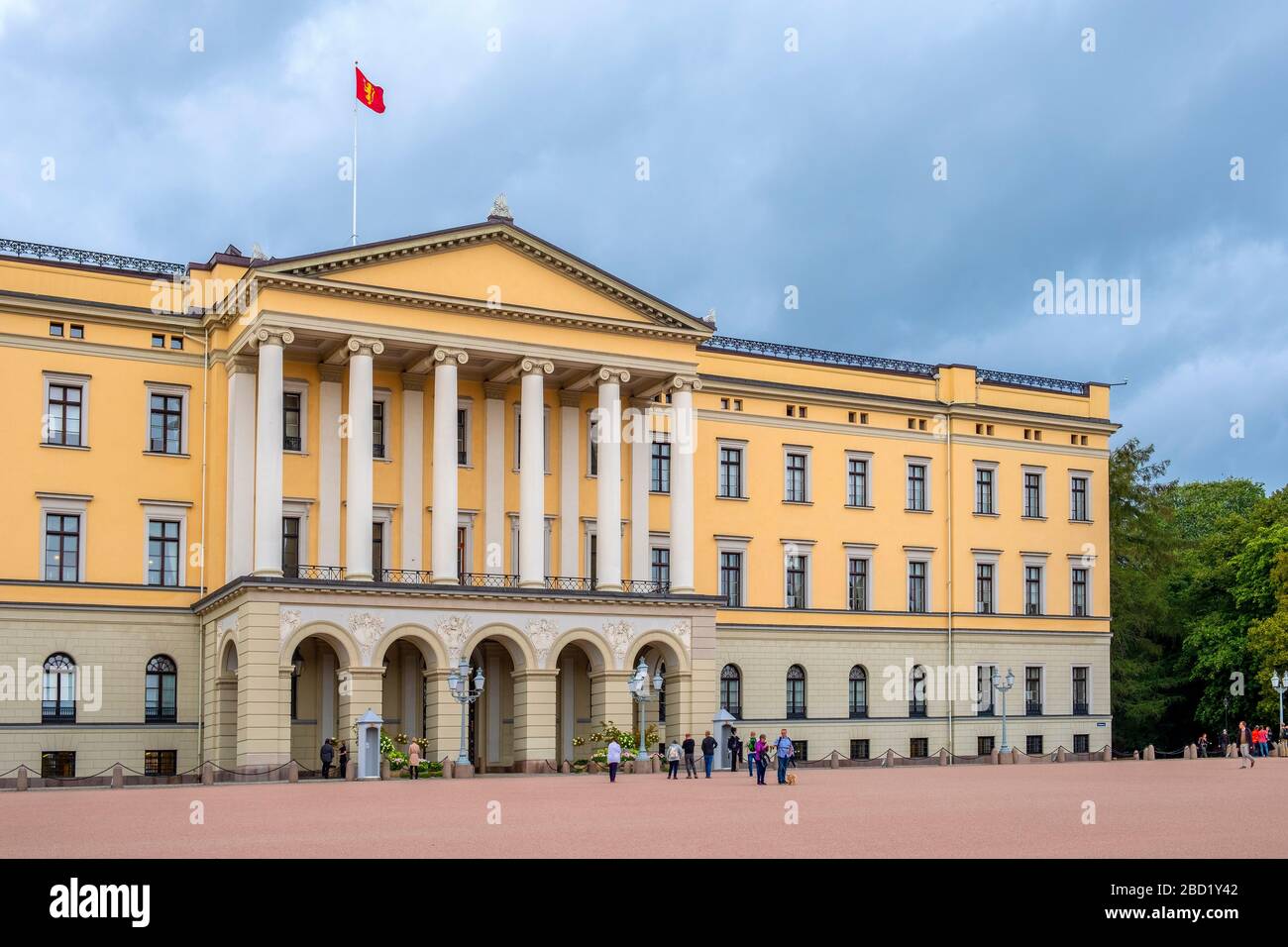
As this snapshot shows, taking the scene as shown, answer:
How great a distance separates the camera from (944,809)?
28156 millimetres

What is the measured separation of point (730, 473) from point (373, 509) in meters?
14.8

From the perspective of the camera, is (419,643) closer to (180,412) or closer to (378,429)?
(378,429)

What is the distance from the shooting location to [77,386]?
159ft

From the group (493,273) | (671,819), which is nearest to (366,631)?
(493,273)

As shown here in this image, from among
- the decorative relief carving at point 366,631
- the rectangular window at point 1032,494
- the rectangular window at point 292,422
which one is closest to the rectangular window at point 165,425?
the rectangular window at point 292,422

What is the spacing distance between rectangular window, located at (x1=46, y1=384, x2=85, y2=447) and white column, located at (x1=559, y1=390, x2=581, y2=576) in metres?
15.3

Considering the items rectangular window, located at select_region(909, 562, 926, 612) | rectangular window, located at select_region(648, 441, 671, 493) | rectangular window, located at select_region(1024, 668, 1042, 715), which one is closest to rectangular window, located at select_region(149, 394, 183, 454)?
rectangular window, located at select_region(648, 441, 671, 493)

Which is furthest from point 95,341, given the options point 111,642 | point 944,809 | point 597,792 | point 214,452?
point 944,809

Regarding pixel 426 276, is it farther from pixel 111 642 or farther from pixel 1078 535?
pixel 1078 535

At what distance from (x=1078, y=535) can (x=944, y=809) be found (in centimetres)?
4160

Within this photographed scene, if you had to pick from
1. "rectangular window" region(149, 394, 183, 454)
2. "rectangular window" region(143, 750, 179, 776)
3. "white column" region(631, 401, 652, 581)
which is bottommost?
"rectangular window" region(143, 750, 179, 776)

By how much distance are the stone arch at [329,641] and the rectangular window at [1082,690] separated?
32.9m

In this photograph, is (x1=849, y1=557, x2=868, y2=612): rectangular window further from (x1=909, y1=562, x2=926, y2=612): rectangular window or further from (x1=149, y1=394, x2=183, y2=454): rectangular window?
(x1=149, y1=394, x2=183, y2=454): rectangular window

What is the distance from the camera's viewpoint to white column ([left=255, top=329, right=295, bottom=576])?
46.2 m
